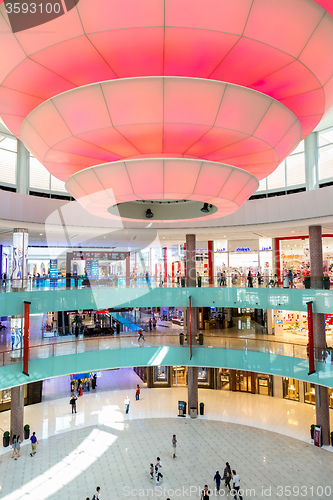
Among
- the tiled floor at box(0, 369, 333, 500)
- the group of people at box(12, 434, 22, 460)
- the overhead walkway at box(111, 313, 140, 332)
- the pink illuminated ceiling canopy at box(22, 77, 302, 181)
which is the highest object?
the pink illuminated ceiling canopy at box(22, 77, 302, 181)

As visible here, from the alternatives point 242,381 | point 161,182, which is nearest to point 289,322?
point 242,381

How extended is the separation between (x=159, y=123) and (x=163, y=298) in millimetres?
19412

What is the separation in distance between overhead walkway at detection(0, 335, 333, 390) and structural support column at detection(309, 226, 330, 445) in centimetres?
228

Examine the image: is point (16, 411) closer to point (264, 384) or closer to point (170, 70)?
point (264, 384)

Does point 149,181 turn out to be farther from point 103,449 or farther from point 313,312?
point 103,449

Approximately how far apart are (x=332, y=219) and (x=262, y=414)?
16.2 meters

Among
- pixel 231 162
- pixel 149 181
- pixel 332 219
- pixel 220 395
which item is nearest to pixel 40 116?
pixel 149 181

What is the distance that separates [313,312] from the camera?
22484mm

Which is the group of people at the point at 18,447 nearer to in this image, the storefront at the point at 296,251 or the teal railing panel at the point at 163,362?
the teal railing panel at the point at 163,362

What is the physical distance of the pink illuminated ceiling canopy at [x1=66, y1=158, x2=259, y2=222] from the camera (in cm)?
981

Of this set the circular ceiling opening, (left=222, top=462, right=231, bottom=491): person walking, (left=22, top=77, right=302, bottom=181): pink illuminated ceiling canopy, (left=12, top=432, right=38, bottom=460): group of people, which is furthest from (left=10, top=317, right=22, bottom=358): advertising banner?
(left=22, top=77, right=302, bottom=181): pink illuminated ceiling canopy

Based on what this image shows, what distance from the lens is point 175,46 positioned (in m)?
7.09

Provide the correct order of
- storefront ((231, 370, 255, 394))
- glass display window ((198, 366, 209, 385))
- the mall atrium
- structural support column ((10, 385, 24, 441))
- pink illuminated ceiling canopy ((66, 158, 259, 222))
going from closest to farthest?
the mall atrium, pink illuminated ceiling canopy ((66, 158, 259, 222)), structural support column ((10, 385, 24, 441)), storefront ((231, 370, 255, 394)), glass display window ((198, 366, 209, 385))

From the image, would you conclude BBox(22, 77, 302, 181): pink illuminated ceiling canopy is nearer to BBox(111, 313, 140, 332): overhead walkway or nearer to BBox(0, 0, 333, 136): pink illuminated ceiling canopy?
BBox(0, 0, 333, 136): pink illuminated ceiling canopy
